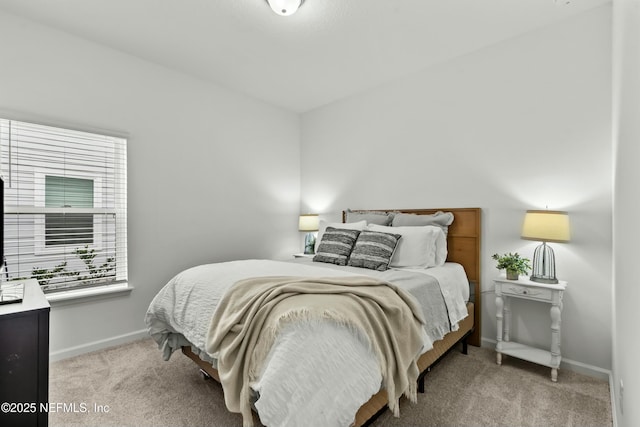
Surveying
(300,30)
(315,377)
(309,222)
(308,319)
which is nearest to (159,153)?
(300,30)

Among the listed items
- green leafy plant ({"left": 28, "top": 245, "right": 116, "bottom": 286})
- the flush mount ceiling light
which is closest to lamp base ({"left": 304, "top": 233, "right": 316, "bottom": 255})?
green leafy plant ({"left": 28, "top": 245, "right": 116, "bottom": 286})

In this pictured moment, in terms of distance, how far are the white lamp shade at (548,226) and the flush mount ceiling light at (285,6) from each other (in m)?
2.32

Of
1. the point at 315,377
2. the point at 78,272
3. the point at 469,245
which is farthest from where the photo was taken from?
the point at 469,245

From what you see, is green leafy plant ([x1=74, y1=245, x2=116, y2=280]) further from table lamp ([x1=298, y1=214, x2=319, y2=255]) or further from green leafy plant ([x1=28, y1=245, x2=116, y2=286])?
table lamp ([x1=298, y1=214, x2=319, y2=255])

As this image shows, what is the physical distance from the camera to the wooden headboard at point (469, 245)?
9.46 ft

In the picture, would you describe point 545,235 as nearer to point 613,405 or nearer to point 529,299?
point 529,299

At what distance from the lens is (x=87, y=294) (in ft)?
8.89

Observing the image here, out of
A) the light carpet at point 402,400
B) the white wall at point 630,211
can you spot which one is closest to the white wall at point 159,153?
the light carpet at point 402,400

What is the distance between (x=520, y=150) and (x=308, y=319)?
2.44 meters

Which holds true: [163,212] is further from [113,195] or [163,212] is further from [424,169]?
[424,169]

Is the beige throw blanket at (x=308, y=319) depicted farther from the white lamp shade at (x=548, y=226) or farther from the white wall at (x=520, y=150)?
the white wall at (x=520, y=150)

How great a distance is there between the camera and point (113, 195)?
115 inches

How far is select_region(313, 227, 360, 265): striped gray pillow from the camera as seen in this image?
2.93m

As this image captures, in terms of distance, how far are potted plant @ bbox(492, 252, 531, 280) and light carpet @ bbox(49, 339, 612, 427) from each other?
2.36ft
